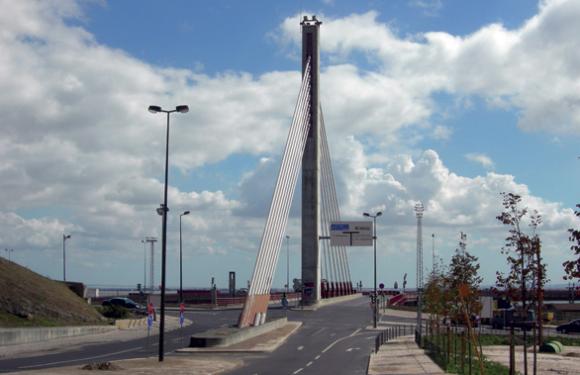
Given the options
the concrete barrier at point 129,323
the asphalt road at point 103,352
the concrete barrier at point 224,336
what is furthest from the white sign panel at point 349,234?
the concrete barrier at point 224,336

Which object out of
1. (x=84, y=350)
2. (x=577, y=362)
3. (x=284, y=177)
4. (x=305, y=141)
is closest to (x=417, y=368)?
(x=577, y=362)

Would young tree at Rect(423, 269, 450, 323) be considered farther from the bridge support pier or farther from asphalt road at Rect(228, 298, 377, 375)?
the bridge support pier

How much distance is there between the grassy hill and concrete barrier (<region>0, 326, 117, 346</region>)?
1.03 m

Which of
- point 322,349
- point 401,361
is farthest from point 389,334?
point 401,361

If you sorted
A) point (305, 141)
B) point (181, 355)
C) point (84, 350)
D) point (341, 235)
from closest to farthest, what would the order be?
point (181, 355) < point (84, 350) < point (305, 141) < point (341, 235)

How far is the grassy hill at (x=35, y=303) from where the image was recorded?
157 ft

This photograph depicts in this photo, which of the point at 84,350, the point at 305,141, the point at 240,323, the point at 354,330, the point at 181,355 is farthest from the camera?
the point at 305,141

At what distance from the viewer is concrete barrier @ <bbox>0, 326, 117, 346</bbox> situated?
42.4m

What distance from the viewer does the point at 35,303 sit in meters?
50.3

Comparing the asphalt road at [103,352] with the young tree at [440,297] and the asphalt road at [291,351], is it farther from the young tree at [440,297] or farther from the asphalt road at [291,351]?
the young tree at [440,297]

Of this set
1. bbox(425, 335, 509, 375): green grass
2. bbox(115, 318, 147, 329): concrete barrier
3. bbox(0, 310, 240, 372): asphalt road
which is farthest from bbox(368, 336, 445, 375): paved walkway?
bbox(115, 318, 147, 329): concrete barrier

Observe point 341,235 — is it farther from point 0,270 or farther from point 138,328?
point 0,270

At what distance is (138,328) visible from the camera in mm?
59906

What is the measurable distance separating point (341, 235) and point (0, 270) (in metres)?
41.8
